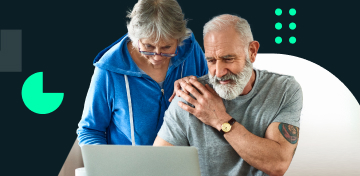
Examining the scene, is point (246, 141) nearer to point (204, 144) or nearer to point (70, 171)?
point (204, 144)

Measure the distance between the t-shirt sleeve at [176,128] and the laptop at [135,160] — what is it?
2.06 ft

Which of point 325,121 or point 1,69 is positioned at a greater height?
point 1,69

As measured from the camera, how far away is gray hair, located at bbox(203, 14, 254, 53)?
2076 mm

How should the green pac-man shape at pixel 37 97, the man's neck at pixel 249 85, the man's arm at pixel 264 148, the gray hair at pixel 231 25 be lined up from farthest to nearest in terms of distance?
the green pac-man shape at pixel 37 97 < the man's neck at pixel 249 85 < the gray hair at pixel 231 25 < the man's arm at pixel 264 148

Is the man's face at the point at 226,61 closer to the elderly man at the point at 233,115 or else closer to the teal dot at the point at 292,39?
the elderly man at the point at 233,115

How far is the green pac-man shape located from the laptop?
2035mm

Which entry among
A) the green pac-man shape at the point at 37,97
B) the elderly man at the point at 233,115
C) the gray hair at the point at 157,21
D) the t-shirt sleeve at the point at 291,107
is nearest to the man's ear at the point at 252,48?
the elderly man at the point at 233,115

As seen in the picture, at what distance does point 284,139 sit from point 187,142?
19.7 inches

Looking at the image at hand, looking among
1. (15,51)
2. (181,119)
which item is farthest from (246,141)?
(15,51)

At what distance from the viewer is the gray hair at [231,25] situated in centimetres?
208

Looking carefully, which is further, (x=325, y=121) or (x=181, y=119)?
(x=325, y=121)

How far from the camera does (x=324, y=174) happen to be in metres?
3.58

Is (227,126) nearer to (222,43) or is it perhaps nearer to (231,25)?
(222,43)

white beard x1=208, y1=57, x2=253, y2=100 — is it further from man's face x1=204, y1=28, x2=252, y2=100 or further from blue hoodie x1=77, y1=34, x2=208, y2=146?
blue hoodie x1=77, y1=34, x2=208, y2=146
